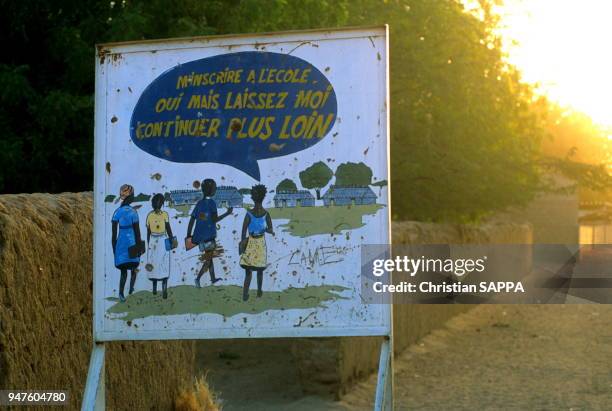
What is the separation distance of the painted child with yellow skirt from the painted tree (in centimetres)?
23

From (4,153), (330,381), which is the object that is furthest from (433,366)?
(4,153)

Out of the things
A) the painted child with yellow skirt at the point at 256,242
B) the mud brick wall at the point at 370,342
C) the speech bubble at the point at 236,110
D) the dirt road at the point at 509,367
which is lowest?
the dirt road at the point at 509,367

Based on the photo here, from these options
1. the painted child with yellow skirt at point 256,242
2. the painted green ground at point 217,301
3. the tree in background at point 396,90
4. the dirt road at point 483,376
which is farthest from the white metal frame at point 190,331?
the tree in background at point 396,90

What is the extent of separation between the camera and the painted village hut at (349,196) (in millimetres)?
4977

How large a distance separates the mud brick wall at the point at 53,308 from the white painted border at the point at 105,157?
1.51 ft

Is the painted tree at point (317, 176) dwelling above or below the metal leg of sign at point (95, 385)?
above

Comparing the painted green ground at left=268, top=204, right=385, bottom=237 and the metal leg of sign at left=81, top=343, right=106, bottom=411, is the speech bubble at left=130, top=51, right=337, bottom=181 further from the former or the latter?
the metal leg of sign at left=81, top=343, right=106, bottom=411

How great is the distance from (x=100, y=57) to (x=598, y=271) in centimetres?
1579

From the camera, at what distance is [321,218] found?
5023 millimetres

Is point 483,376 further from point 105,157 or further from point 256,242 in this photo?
point 105,157

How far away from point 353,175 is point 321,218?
28cm

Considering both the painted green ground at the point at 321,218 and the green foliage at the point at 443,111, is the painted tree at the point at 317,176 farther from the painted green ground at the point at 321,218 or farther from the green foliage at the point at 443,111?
the green foliage at the point at 443,111

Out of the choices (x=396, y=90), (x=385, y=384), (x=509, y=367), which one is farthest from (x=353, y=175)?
(x=396, y=90)

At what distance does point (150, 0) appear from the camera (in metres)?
12.8
